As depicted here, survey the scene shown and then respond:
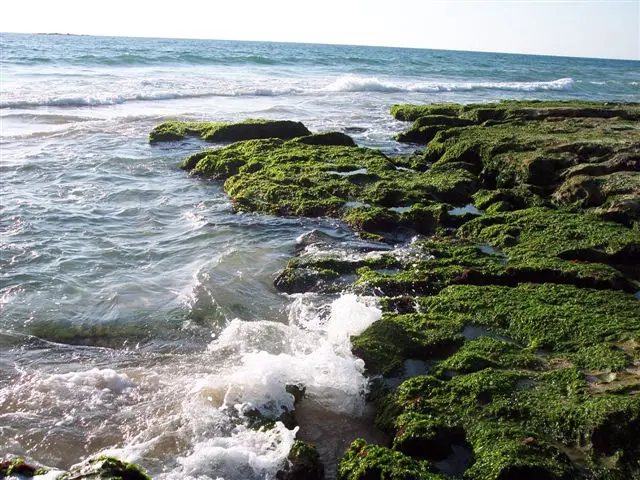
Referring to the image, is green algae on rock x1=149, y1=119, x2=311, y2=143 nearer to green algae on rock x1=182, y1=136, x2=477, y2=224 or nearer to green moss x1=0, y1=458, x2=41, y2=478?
green algae on rock x1=182, y1=136, x2=477, y2=224

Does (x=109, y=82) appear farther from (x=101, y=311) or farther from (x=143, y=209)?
(x=101, y=311)

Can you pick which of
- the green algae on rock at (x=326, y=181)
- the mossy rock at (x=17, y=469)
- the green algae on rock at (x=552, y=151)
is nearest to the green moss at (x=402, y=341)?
the mossy rock at (x=17, y=469)

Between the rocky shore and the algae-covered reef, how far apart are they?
21mm

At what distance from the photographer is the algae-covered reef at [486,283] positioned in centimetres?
503

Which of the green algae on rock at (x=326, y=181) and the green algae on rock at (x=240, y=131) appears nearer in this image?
the green algae on rock at (x=326, y=181)

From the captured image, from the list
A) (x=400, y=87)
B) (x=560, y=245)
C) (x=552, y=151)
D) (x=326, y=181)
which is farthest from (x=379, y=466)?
(x=400, y=87)

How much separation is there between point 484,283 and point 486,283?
0.03 m

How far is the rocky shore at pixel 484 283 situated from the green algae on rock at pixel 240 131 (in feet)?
5.08

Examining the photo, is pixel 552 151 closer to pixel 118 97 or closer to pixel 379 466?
pixel 379 466

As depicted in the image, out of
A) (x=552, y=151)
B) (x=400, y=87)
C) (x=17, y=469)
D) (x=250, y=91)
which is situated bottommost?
(x=17, y=469)

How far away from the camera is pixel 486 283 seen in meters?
8.18

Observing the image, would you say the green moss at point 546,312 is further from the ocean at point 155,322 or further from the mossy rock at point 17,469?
the mossy rock at point 17,469

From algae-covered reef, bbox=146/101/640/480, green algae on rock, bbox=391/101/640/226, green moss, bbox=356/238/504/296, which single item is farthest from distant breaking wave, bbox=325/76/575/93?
green moss, bbox=356/238/504/296

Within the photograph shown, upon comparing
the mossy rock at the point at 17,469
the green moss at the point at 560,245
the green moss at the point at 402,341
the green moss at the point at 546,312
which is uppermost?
the green moss at the point at 560,245
